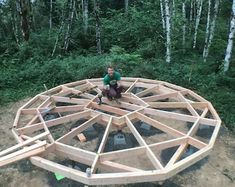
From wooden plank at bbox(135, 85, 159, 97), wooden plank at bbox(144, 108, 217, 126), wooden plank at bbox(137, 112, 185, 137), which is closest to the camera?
wooden plank at bbox(137, 112, 185, 137)

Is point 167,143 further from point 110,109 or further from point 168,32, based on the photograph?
point 168,32

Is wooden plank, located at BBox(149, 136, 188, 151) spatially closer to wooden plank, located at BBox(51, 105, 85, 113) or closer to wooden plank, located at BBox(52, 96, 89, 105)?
wooden plank, located at BBox(51, 105, 85, 113)

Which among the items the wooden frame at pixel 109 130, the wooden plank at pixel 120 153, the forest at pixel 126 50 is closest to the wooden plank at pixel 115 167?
the wooden frame at pixel 109 130

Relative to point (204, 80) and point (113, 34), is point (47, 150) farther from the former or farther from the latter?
point (113, 34)

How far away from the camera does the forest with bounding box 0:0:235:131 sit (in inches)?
453

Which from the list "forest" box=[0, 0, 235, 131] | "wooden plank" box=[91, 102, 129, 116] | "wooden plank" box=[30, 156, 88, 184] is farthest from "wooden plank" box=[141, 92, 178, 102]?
"wooden plank" box=[30, 156, 88, 184]

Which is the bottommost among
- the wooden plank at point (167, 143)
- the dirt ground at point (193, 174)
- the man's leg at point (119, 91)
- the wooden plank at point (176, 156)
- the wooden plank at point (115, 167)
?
the dirt ground at point (193, 174)

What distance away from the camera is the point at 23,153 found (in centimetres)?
652

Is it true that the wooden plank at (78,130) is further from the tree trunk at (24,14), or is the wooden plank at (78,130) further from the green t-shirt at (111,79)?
the tree trunk at (24,14)

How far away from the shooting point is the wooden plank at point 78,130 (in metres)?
7.27

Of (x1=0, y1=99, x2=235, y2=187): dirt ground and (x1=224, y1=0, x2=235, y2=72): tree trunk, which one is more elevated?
(x1=224, y1=0, x2=235, y2=72): tree trunk

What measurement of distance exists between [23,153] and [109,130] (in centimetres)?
228

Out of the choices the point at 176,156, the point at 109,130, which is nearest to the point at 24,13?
the point at 109,130

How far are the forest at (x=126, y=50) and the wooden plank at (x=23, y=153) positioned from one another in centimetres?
524
